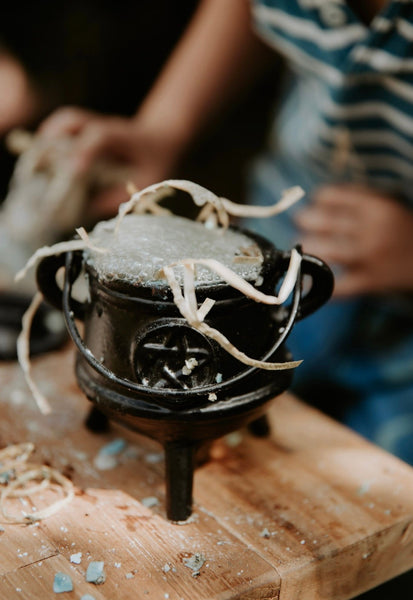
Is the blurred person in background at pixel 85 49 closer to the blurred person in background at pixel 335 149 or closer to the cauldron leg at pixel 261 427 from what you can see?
the blurred person in background at pixel 335 149

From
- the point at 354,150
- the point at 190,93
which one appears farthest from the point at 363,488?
the point at 190,93

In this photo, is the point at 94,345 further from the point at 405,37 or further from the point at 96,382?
the point at 405,37

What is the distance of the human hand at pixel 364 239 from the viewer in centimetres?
133

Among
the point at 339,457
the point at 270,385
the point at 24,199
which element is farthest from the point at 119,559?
the point at 24,199

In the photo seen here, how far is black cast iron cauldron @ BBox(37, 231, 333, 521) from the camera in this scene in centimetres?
77

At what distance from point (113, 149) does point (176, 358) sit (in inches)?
32.2

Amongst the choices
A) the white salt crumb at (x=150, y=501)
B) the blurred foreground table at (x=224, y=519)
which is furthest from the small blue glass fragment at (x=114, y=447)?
the white salt crumb at (x=150, y=501)

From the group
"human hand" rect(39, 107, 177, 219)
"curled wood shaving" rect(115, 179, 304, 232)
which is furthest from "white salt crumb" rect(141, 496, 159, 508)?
"human hand" rect(39, 107, 177, 219)

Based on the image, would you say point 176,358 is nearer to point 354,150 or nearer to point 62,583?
point 62,583

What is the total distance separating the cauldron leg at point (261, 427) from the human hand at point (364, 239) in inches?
15.9

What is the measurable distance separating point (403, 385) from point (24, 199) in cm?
97

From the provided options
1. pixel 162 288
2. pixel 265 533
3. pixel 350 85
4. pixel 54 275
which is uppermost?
pixel 350 85

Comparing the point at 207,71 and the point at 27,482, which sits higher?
the point at 207,71

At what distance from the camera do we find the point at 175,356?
0.78m
